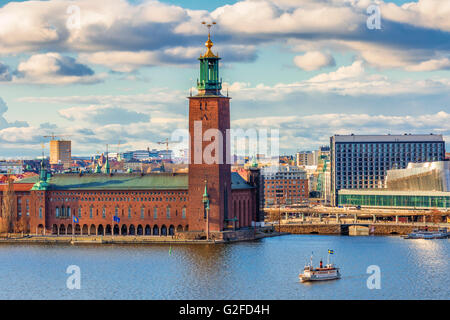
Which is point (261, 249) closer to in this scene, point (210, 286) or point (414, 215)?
point (210, 286)

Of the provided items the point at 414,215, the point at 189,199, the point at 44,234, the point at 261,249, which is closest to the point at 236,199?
the point at 189,199

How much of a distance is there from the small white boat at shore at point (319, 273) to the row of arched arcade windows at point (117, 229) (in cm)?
3744

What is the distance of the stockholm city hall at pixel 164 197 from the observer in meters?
126

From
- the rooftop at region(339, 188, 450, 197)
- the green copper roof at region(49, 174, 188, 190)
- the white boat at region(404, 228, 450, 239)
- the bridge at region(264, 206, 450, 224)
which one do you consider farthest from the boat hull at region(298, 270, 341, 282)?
the rooftop at region(339, 188, 450, 197)

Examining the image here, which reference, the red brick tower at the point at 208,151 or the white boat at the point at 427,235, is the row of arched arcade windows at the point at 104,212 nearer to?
the red brick tower at the point at 208,151

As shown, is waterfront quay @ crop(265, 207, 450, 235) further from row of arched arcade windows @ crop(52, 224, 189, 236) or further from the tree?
the tree

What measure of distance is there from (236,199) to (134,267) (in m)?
32.6

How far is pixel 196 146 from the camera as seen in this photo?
12706 centimetres

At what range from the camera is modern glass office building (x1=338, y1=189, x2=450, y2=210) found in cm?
16091

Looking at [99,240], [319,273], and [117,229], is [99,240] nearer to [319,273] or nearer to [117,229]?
[117,229]

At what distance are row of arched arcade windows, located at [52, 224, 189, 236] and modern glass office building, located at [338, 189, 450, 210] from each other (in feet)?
161

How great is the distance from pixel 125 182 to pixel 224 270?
37.3 metres

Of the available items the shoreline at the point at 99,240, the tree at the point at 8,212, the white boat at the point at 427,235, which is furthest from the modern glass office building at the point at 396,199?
the tree at the point at 8,212
